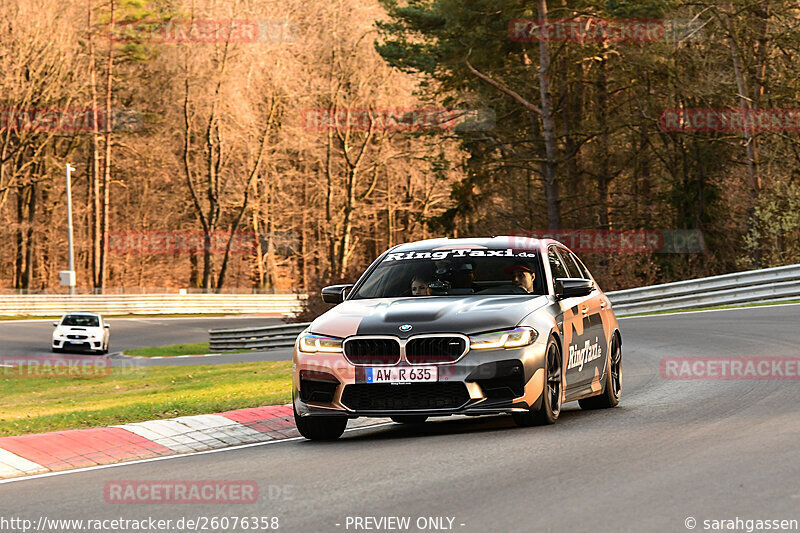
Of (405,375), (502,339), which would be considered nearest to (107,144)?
(405,375)

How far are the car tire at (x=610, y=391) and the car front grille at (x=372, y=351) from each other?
10.2 ft

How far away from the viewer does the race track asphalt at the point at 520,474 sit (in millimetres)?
6496

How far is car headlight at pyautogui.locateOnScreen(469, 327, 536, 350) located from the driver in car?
3.98 feet

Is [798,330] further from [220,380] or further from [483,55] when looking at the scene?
[483,55]

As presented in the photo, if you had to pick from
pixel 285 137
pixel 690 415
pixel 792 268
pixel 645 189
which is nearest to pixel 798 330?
pixel 792 268

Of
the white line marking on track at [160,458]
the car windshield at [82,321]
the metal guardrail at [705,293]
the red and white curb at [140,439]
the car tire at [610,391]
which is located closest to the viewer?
the white line marking on track at [160,458]

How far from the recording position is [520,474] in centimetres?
775

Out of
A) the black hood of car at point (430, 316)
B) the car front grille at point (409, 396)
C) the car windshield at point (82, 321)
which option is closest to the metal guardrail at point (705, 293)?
the car windshield at point (82, 321)

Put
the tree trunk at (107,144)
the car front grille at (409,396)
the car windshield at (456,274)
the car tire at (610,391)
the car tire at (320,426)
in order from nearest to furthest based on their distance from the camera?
the car front grille at (409,396), the car tire at (320,426), the car windshield at (456,274), the car tire at (610,391), the tree trunk at (107,144)

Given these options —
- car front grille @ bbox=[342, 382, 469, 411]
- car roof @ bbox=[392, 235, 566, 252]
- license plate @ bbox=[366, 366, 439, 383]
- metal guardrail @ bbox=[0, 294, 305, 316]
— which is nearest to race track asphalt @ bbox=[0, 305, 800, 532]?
Result: car front grille @ bbox=[342, 382, 469, 411]

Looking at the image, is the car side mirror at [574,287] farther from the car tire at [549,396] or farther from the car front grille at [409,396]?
the car front grille at [409,396]

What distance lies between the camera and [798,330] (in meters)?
20.1

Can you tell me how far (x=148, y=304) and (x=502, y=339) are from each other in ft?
172

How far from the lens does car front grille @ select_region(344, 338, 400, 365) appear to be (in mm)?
9531
